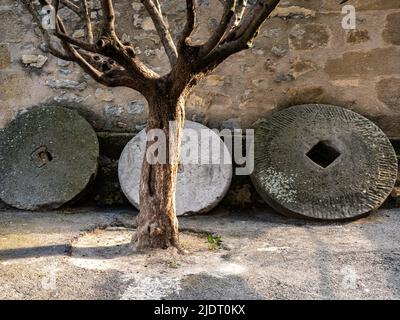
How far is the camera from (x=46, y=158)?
390 cm

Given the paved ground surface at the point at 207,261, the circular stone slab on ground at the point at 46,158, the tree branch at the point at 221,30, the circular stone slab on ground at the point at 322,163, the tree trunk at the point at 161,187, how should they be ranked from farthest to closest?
the circular stone slab on ground at the point at 46,158 → the circular stone slab on ground at the point at 322,163 → the tree trunk at the point at 161,187 → the tree branch at the point at 221,30 → the paved ground surface at the point at 207,261

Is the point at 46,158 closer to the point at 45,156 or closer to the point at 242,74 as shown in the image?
the point at 45,156

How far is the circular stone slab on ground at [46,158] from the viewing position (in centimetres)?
379

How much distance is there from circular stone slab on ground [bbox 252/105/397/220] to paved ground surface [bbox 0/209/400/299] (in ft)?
0.48

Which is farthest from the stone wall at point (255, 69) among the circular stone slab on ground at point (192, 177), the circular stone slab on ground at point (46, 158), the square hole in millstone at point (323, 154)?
the square hole in millstone at point (323, 154)

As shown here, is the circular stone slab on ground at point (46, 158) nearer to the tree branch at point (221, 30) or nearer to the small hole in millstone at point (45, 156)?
the small hole in millstone at point (45, 156)

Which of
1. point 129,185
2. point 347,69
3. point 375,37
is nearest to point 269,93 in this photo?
point 347,69

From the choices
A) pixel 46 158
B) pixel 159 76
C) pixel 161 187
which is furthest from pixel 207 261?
pixel 46 158

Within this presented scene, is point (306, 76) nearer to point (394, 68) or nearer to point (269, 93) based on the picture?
point (269, 93)

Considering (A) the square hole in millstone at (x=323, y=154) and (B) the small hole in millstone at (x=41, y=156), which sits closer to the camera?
(A) the square hole in millstone at (x=323, y=154)

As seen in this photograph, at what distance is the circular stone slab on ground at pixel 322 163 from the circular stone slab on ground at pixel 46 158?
1330 mm

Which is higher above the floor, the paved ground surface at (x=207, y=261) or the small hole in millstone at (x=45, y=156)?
the small hole in millstone at (x=45, y=156)

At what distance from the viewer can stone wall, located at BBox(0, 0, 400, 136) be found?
3.98m

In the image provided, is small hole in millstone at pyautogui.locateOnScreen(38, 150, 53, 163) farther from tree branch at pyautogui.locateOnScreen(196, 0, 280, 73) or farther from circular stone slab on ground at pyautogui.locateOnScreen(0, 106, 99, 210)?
tree branch at pyautogui.locateOnScreen(196, 0, 280, 73)
